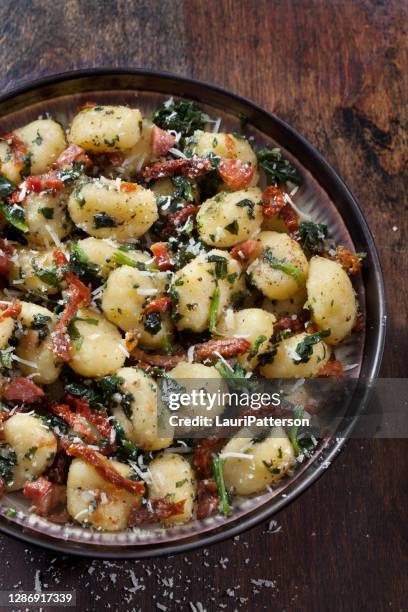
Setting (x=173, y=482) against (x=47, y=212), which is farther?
(x=47, y=212)

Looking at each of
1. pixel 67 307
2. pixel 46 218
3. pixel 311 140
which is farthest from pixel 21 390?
pixel 311 140

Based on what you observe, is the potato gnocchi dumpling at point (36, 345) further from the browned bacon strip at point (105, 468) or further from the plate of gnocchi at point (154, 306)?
the browned bacon strip at point (105, 468)

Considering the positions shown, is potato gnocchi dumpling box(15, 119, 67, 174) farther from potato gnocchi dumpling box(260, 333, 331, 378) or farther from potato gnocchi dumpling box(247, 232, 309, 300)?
potato gnocchi dumpling box(260, 333, 331, 378)

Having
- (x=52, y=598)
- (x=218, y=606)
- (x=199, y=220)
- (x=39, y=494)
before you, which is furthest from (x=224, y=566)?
(x=199, y=220)

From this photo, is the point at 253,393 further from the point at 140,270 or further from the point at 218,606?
the point at 218,606

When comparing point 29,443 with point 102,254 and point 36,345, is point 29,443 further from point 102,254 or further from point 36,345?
point 102,254

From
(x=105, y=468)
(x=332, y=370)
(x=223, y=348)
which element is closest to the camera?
(x=105, y=468)

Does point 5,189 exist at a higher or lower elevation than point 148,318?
higher
